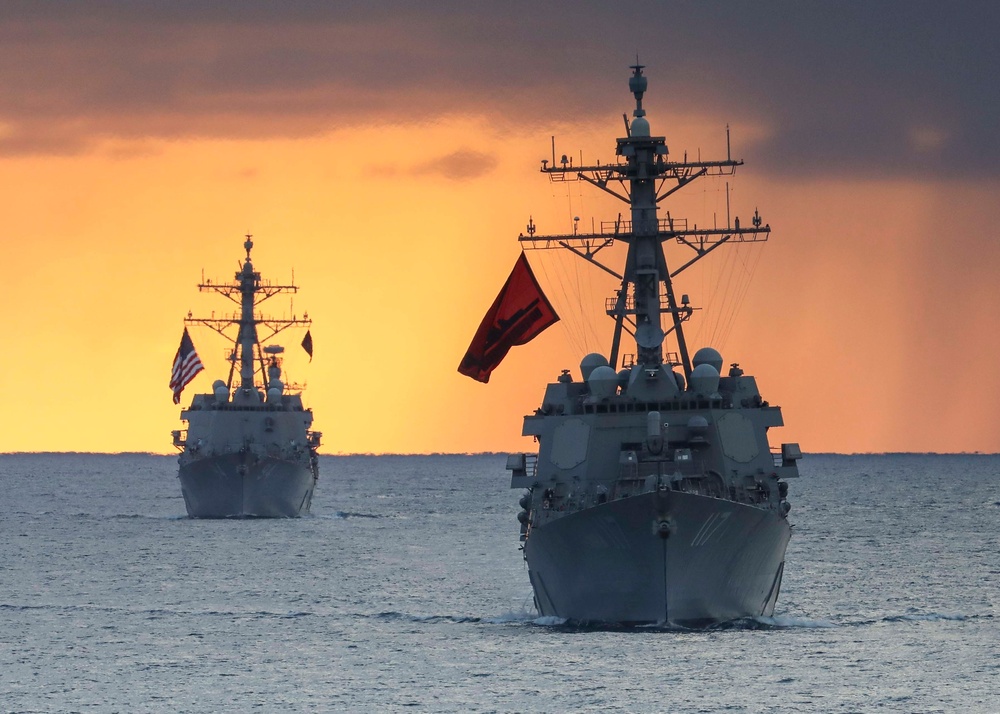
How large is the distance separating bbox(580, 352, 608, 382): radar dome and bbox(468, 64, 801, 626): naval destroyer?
31mm

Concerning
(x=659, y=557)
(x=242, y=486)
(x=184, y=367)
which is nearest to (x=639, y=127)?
(x=659, y=557)

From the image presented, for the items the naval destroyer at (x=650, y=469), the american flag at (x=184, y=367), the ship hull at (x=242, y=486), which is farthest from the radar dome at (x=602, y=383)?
the ship hull at (x=242, y=486)

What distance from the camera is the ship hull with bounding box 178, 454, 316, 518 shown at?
86062mm

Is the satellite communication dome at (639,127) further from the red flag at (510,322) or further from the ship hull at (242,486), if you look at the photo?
the ship hull at (242,486)

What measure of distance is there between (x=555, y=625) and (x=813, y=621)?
665cm

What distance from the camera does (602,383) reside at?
37.6m

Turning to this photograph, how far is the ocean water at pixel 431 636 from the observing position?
31094 millimetres

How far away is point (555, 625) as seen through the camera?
38156 millimetres

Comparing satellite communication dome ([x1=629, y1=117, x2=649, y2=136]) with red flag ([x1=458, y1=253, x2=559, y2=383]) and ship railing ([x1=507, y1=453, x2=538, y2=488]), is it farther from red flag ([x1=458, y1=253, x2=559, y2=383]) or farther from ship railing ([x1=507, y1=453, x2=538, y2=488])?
ship railing ([x1=507, y1=453, x2=538, y2=488])

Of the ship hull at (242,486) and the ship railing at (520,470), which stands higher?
the ship hull at (242,486)

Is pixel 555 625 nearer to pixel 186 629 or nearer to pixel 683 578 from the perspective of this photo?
pixel 683 578

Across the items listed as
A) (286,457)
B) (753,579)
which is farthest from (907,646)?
(286,457)

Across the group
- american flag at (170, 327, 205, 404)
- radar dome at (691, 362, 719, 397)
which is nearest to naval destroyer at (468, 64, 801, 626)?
radar dome at (691, 362, 719, 397)

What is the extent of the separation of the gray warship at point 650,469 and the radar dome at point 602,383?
30mm
